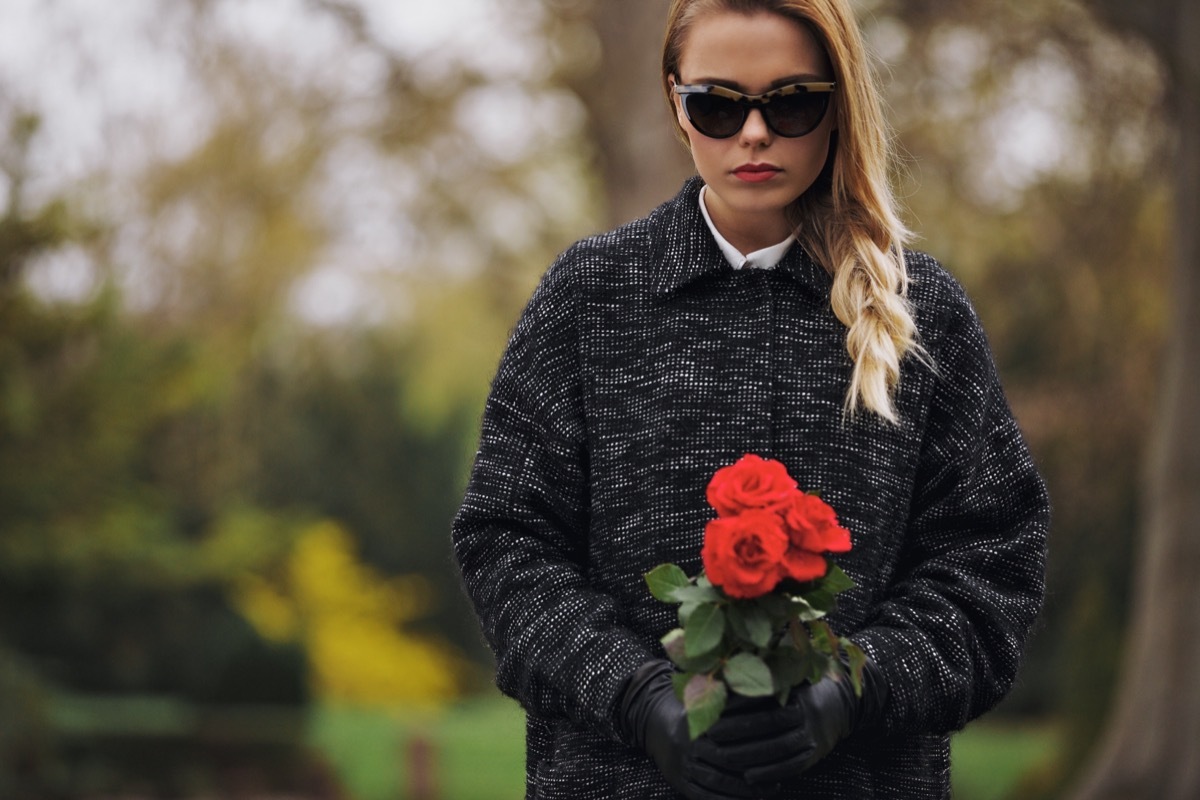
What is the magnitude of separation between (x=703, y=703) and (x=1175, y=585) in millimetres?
6166

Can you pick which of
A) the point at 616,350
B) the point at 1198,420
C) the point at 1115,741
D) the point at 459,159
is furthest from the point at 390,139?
the point at 616,350

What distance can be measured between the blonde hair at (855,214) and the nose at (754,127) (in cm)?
11

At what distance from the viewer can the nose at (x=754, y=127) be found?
5.89 feet

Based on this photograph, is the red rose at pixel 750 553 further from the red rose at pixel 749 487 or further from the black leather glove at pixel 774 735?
the black leather glove at pixel 774 735

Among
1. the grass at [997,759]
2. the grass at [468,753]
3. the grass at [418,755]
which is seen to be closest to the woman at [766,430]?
the grass at [997,759]

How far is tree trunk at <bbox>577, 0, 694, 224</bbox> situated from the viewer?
6.77m

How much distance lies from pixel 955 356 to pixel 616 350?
1.47 ft

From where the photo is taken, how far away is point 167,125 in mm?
8281

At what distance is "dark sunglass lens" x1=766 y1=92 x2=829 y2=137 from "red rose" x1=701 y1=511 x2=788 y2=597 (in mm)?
528

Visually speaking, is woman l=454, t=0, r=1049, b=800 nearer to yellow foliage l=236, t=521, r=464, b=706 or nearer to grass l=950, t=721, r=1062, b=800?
grass l=950, t=721, r=1062, b=800

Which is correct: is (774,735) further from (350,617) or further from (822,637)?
(350,617)

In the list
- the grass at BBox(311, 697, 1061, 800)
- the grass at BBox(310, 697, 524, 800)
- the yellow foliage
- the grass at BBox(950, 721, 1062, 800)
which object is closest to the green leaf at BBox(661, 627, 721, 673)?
the grass at BBox(950, 721, 1062, 800)

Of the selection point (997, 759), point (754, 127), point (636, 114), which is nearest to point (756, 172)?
point (754, 127)

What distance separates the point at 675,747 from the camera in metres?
1.61
